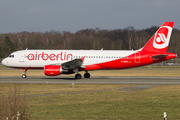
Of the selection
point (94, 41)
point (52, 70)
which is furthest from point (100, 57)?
point (94, 41)

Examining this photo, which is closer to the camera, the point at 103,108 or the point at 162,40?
the point at 103,108

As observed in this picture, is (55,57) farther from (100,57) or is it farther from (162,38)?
(162,38)

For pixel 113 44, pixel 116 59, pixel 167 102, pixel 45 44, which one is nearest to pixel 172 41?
pixel 113 44

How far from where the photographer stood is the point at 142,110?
13.4 metres

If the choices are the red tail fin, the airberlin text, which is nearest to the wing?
the red tail fin

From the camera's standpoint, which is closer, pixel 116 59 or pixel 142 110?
pixel 142 110

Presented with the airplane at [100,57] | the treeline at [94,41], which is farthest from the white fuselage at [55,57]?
the treeline at [94,41]

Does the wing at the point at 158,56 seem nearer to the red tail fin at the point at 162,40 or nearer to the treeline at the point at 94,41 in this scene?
the red tail fin at the point at 162,40

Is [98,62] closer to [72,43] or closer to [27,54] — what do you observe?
[27,54]

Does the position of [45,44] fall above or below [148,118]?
above

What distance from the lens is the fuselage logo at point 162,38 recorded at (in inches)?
1393

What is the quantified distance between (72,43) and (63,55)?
73701 millimetres

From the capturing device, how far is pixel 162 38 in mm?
35500

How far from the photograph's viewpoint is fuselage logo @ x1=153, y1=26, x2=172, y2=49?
116 ft
